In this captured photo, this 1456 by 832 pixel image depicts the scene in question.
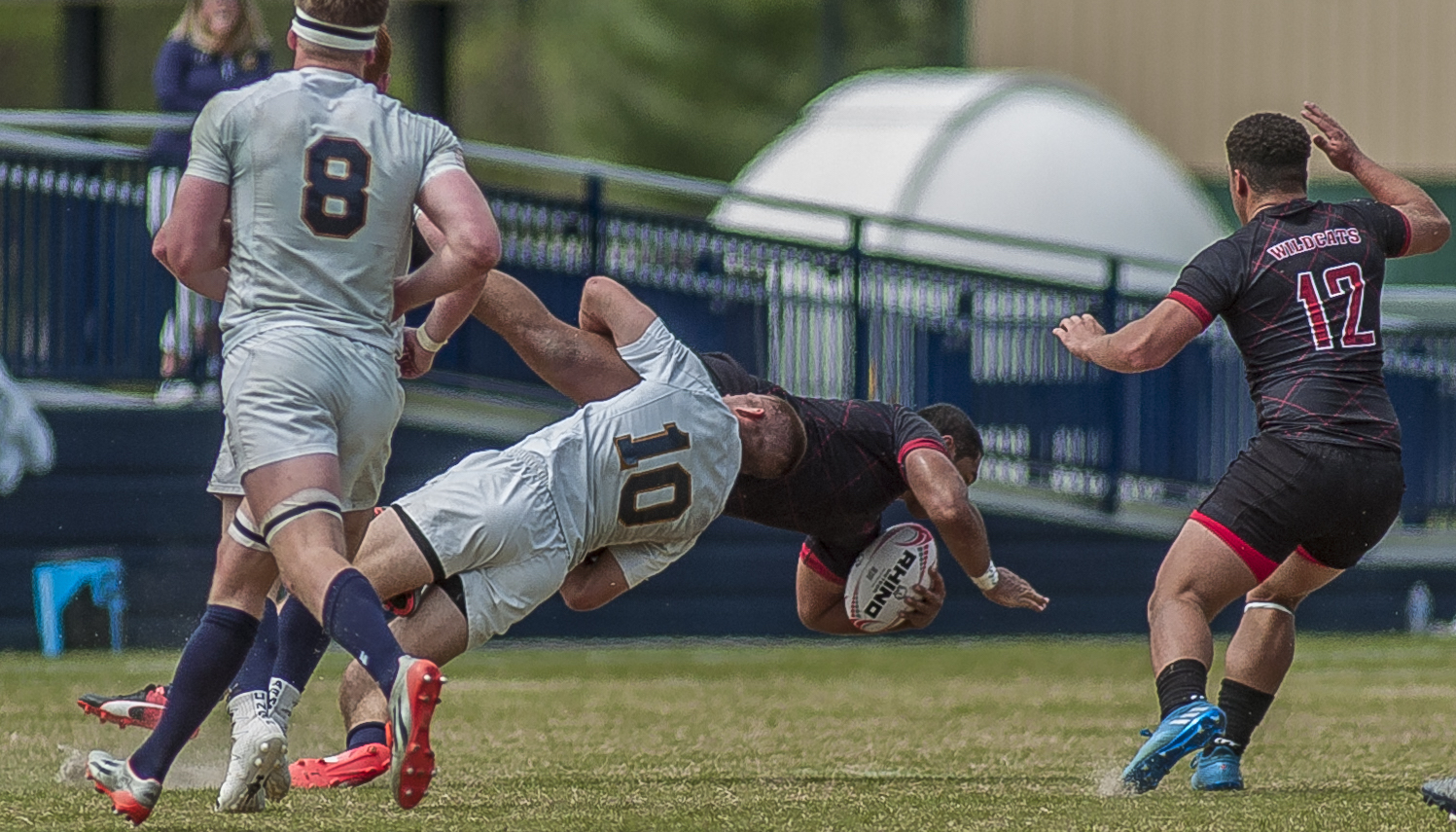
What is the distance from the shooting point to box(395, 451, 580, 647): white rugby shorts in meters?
5.82

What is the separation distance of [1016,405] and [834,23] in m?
17.8

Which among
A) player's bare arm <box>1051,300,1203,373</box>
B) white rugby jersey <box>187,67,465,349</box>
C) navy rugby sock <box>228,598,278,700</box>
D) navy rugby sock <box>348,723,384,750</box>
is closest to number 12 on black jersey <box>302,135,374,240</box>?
white rugby jersey <box>187,67,465,349</box>

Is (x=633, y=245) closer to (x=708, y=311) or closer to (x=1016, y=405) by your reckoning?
(x=708, y=311)

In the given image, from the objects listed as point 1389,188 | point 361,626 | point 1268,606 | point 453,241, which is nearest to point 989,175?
point 1389,188

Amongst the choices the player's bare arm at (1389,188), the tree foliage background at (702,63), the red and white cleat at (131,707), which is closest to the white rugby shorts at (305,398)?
the red and white cleat at (131,707)

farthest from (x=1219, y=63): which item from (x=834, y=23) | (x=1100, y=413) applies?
(x=1100, y=413)

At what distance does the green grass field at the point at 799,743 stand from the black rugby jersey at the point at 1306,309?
3.68ft

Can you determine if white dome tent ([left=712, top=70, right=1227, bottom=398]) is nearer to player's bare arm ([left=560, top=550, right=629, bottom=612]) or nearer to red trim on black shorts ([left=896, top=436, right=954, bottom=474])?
red trim on black shorts ([left=896, top=436, right=954, bottom=474])

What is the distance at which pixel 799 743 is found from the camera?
7828 millimetres

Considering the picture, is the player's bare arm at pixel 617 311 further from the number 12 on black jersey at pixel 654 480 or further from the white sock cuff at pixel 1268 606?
the white sock cuff at pixel 1268 606

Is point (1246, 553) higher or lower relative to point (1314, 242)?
lower

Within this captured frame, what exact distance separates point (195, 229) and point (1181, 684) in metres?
3.02

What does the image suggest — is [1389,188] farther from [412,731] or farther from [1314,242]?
[412,731]

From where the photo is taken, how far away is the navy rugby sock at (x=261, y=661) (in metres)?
5.93
